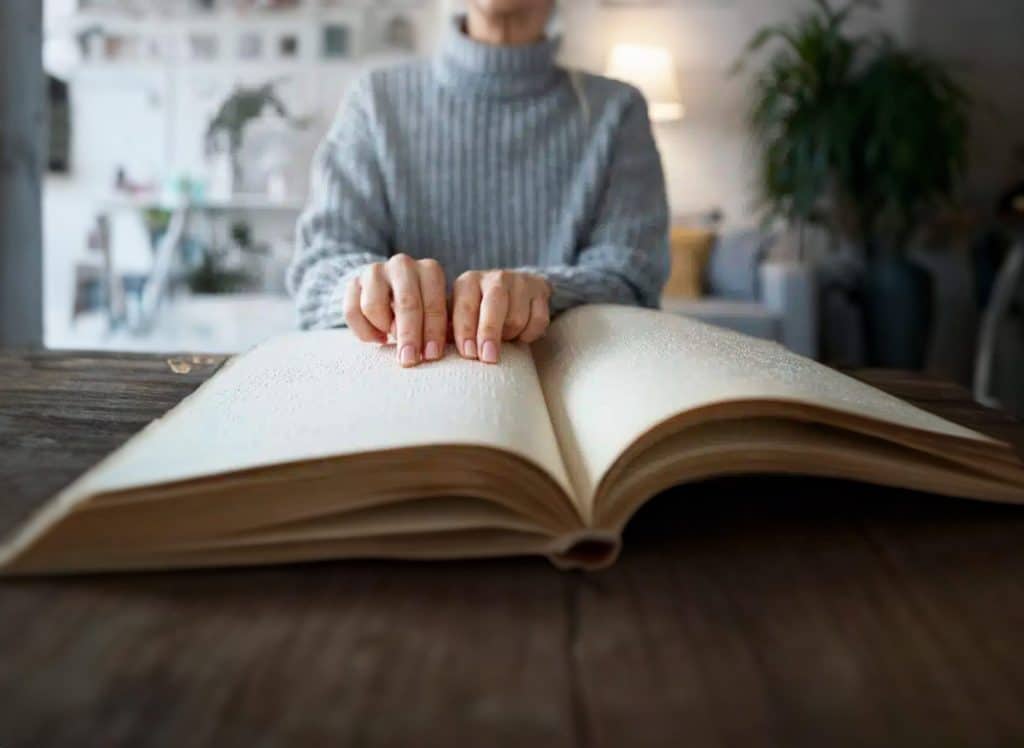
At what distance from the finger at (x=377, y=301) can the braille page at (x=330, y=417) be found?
4 cm

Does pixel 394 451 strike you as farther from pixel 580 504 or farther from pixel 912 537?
pixel 912 537

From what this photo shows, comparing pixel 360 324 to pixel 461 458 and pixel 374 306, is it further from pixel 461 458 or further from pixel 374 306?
pixel 461 458

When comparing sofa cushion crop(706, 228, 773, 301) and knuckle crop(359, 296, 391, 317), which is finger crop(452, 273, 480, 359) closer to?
knuckle crop(359, 296, 391, 317)

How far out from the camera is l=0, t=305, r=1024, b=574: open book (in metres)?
0.29

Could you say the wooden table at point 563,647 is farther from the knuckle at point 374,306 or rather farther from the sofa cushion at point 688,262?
the sofa cushion at point 688,262

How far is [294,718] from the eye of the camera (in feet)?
0.69

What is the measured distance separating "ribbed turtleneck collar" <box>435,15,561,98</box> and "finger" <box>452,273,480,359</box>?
50 cm

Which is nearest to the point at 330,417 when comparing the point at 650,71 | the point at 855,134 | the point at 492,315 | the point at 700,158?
the point at 492,315

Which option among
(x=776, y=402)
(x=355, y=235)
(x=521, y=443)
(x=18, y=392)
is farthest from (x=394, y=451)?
(x=355, y=235)

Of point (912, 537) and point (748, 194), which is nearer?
point (912, 537)

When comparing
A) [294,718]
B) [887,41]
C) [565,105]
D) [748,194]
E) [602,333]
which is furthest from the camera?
[748,194]

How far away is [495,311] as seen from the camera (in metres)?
0.49

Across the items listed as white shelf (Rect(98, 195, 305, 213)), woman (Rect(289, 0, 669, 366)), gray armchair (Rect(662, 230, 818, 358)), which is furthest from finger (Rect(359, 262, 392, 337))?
white shelf (Rect(98, 195, 305, 213))

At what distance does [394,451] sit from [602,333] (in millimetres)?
233
